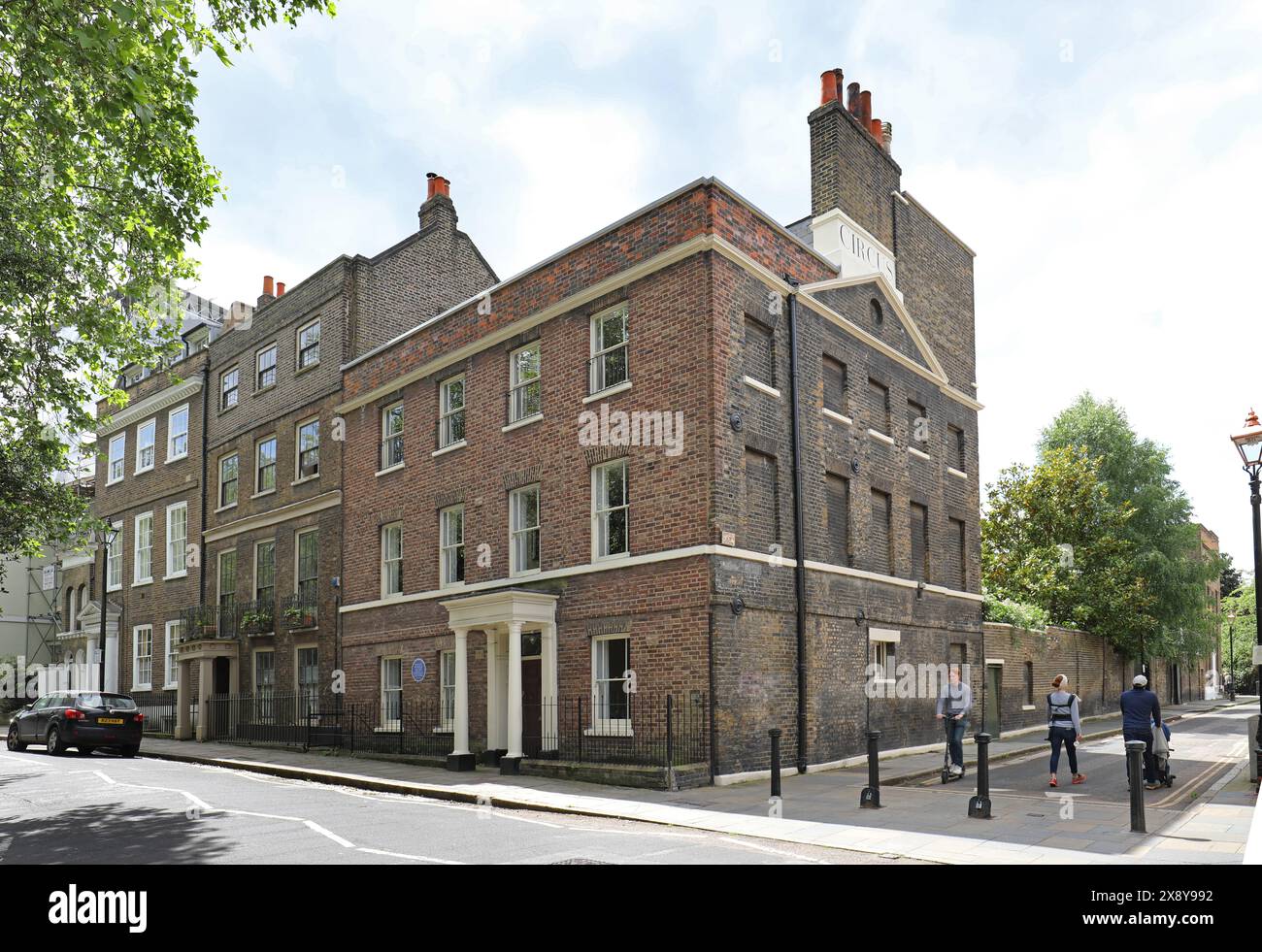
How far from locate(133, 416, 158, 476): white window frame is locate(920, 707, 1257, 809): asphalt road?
2773 cm

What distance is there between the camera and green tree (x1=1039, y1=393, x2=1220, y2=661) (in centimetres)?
4028

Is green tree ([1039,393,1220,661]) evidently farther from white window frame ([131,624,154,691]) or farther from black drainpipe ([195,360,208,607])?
white window frame ([131,624,154,691])

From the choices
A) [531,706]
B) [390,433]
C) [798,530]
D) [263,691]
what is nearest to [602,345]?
[798,530]

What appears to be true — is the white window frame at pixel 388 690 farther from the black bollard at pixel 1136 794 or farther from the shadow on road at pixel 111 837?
the black bollard at pixel 1136 794

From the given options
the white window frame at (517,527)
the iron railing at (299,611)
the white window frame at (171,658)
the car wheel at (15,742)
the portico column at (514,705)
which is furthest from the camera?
the white window frame at (171,658)

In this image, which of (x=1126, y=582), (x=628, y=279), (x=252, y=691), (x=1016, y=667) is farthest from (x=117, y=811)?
(x=1126, y=582)

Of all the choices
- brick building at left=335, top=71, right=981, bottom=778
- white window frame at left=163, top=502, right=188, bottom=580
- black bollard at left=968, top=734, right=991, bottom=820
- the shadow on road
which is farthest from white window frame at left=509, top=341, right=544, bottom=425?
white window frame at left=163, top=502, right=188, bottom=580

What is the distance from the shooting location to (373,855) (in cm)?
899

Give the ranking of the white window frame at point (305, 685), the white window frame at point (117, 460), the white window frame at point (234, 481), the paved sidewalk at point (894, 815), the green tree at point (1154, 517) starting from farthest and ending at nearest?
the green tree at point (1154, 517) → the white window frame at point (117, 460) → the white window frame at point (234, 481) → the white window frame at point (305, 685) → the paved sidewalk at point (894, 815)

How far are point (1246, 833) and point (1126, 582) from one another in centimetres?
2921

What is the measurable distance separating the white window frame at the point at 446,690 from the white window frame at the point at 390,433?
475 cm

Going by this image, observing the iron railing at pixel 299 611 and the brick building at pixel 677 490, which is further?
the iron railing at pixel 299 611

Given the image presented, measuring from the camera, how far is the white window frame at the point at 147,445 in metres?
33.7

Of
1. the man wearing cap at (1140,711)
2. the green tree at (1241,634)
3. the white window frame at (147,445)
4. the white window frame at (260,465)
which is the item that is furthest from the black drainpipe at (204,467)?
the green tree at (1241,634)
